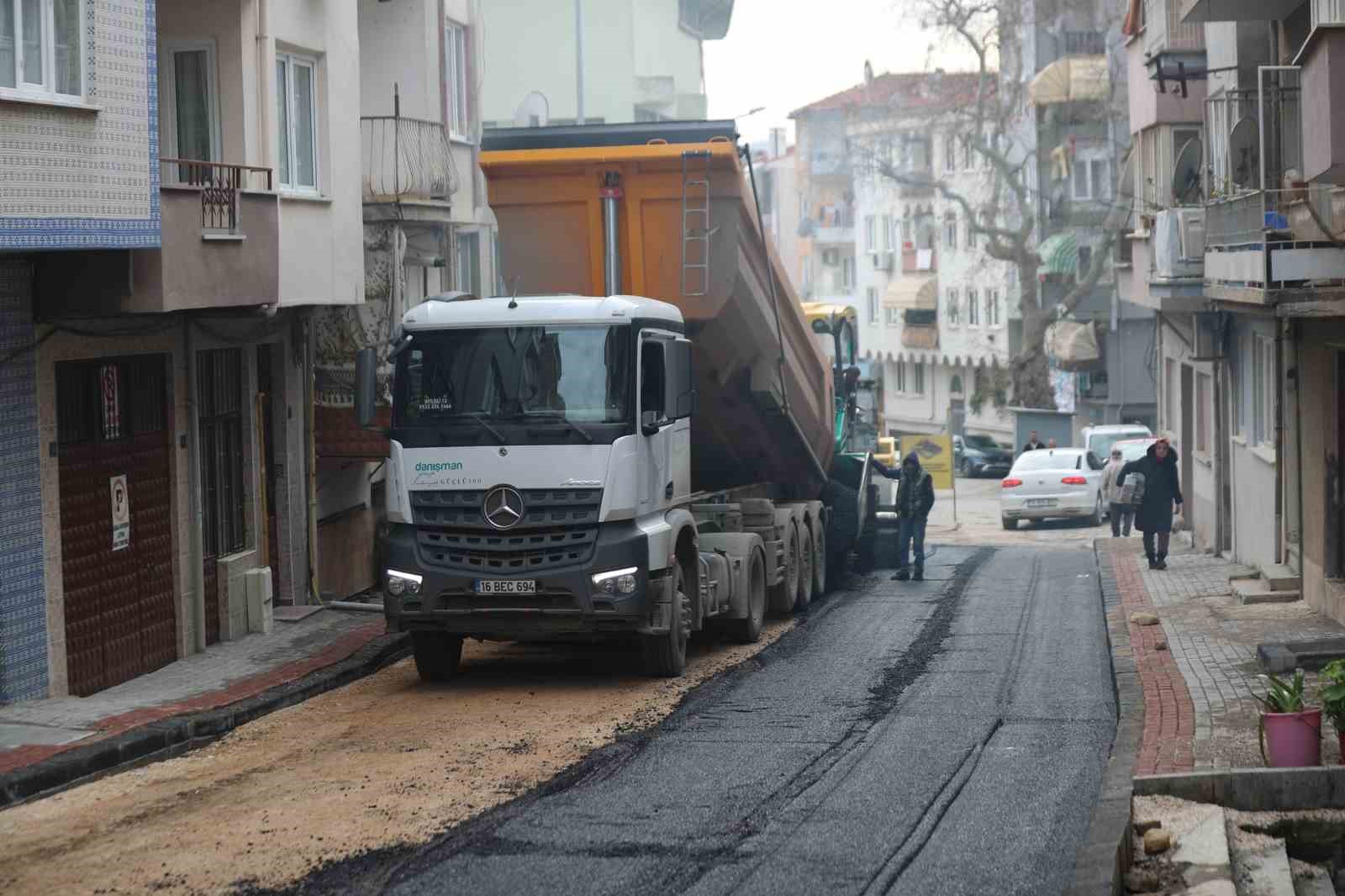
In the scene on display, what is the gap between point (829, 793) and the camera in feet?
33.1

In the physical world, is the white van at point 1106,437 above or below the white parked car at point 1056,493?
above

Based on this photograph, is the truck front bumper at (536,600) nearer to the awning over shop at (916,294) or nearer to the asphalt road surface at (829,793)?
the asphalt road surface at (829,793)

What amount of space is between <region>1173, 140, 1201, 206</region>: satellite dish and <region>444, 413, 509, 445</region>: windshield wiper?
46.0 ft

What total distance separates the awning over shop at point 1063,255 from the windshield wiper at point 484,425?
4575 cm

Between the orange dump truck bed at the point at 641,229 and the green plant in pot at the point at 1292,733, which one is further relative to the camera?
the orange dump truck bed at the point at 641,229

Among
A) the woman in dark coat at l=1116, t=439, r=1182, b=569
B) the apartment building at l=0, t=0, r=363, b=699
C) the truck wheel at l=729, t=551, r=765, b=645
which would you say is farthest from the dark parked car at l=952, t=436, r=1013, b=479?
the apartment building at l=0, t=0, r=363, b=699

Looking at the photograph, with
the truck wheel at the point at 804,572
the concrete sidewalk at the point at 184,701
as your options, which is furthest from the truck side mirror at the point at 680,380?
the truck wheel at the point at 804,572

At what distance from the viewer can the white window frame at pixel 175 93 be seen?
15.8 meters

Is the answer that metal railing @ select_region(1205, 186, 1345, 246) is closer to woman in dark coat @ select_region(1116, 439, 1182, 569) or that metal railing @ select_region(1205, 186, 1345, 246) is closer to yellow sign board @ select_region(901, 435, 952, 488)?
woman in dark coat @ select_region(1116, 439, 1182, 569)

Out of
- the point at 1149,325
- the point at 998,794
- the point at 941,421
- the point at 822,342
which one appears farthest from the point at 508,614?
the point at 941,421

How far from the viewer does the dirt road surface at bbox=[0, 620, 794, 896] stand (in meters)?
8.71

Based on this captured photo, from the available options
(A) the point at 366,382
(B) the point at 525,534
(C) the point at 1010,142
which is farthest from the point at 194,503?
(C) the point at 1010,142

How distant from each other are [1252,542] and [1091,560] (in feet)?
13.4

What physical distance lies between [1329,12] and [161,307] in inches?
356
